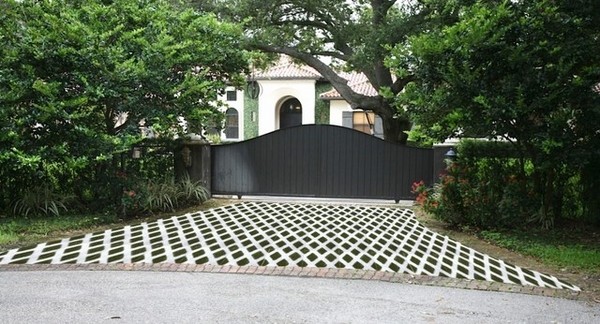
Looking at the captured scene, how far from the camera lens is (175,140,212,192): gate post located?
9891 millimetres

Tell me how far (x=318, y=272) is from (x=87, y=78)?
198 inches

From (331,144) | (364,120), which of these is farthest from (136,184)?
(364,120)

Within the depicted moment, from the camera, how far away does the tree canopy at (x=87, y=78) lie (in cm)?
709

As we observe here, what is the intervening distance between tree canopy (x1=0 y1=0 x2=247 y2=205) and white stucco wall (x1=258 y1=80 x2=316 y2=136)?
55.5ft

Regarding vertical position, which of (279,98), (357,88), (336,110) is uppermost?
(357,88)

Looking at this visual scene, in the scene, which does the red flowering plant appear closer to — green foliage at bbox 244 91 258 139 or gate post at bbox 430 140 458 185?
gate post at bbox 430 140 458 185

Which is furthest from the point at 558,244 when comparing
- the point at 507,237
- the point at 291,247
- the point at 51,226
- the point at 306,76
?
the point at 306,76

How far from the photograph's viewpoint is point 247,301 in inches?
162

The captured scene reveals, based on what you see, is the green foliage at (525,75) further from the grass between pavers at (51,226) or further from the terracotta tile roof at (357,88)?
the terracotta tile roof at (357,88)

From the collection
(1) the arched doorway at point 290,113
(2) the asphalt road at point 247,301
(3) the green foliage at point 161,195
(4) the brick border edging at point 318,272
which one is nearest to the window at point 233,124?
(1) the arched doorway at point 290,113

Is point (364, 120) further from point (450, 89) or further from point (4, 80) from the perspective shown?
point (4, 80)

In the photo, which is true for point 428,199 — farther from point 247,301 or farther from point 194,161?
point 194,161

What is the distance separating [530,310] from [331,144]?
645 cm

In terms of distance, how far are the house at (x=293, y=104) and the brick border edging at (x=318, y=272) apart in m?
18.1
